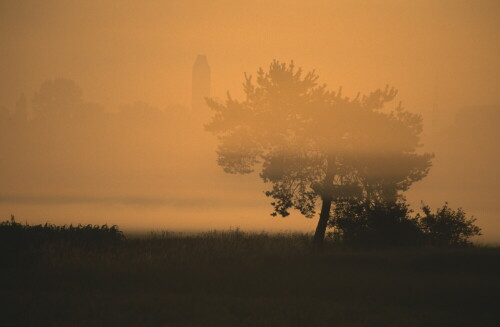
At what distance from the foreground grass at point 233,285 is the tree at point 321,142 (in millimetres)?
7475

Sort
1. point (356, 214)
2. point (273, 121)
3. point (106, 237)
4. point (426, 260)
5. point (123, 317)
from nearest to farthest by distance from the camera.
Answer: point (123, 317) → point (426, 260) → point (106, 237) → point (356, 214) → point (273, 121)

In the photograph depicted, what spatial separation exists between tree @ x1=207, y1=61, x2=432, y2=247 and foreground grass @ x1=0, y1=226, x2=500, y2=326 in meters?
7.48

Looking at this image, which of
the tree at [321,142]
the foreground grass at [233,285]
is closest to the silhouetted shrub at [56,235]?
the foreground grass at [233,285]

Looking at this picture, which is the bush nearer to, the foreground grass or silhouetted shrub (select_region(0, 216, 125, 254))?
the foreground grass

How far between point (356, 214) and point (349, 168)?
11.1 feet

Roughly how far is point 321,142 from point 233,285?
77.9ft

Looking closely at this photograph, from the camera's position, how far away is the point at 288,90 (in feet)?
164

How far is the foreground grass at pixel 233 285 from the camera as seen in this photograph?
2002 cm

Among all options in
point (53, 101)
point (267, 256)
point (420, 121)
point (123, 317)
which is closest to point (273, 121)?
point (420, 121)

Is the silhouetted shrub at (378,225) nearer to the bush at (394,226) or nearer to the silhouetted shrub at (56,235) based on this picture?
the bush at (394,226)

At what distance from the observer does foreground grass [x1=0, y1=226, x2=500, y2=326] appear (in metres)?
20.0

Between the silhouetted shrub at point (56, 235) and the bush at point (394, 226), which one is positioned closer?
the silhouetted shrub at point (56, 235)

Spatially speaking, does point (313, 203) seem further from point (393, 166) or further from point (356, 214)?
point (393, 166)

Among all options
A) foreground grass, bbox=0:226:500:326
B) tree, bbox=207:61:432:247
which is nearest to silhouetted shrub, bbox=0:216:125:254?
foreground grass, bbox=0:226:500:326
